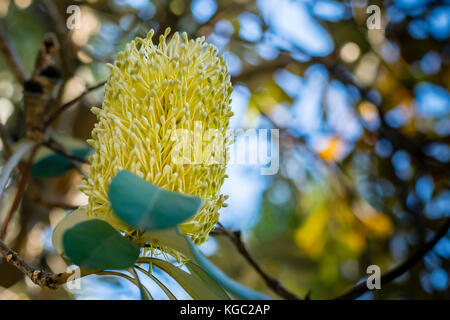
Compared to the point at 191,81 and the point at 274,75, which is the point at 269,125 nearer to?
the point at 274,75

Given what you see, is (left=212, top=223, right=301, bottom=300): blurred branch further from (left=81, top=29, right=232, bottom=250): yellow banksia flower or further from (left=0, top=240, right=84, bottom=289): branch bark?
(left=0, top=240, right=84, bottom=289): branch bark

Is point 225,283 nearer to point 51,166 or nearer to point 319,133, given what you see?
point 51,166

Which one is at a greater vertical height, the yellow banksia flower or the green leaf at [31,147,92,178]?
the yellow banksia flower

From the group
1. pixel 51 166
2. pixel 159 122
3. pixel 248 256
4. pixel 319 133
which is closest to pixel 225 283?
pixel 159 122

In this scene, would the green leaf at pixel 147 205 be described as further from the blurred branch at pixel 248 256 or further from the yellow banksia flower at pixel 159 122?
the blurred branch at pixel 248 256

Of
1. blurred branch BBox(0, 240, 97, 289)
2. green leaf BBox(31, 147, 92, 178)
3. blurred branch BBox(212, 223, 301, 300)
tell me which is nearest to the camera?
blurred branch BBox(0, 240, 97, 289)

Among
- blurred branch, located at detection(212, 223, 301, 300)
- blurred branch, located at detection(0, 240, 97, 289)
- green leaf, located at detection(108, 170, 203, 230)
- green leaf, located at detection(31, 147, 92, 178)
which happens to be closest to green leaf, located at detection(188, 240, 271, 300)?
green leaf, located at detection(108, 170, 203, 230)

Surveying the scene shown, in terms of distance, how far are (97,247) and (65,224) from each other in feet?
0.59

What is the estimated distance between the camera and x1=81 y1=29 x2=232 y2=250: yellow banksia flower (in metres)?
0.64

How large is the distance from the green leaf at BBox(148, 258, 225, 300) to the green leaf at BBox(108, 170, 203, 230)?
0.61 feet

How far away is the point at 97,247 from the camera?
0.56 meters

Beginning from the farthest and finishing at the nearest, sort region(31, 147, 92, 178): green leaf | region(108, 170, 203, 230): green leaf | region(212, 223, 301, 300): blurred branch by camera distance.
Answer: region(31, 147, 92, 178): green leaf → region(212, 223, 301, 300): blurred branch → region(108, 170, 203, 230): green leaf

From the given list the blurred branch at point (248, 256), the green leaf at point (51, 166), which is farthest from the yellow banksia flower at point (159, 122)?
the green leaf at point (51, 166)

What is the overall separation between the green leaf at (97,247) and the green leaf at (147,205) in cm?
9
